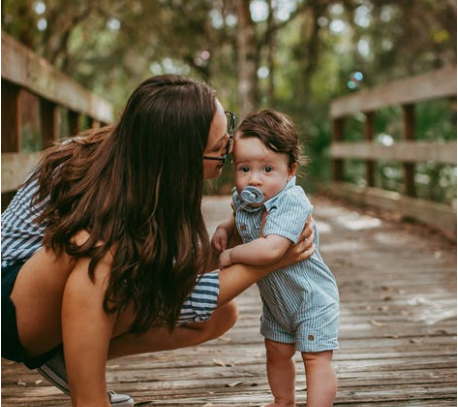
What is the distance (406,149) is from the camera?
20.6 ft

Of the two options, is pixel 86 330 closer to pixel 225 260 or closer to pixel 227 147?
pixel 225 260

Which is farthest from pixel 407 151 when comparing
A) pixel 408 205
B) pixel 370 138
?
pixel 370 138

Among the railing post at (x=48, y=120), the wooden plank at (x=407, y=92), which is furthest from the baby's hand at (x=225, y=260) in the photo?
the wooden plank at (x=407, y=92)

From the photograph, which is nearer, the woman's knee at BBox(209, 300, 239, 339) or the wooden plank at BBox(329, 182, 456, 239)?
the woman's knee at BBox(209, 300, 239, 339)

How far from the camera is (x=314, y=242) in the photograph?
229cm

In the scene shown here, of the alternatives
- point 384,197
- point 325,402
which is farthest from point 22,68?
point 384,197

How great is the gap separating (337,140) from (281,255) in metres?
7.57

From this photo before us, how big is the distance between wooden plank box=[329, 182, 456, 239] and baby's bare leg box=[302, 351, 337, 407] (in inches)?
140

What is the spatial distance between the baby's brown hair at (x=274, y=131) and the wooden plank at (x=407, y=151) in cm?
314

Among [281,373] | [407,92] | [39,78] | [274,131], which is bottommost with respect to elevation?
[281,373]

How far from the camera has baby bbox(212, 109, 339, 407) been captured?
2084mm

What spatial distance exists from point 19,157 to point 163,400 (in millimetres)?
1376

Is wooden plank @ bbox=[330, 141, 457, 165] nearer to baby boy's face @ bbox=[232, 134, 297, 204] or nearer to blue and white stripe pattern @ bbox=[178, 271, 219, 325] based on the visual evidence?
baby boy's face @ bbox=[232, 134, 297, 204]

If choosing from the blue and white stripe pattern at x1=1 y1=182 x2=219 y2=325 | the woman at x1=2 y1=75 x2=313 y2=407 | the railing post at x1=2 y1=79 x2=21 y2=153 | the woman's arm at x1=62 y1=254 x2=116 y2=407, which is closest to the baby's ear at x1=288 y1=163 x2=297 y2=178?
the woman at x1=2 y1=75 x2=313 y2=407
